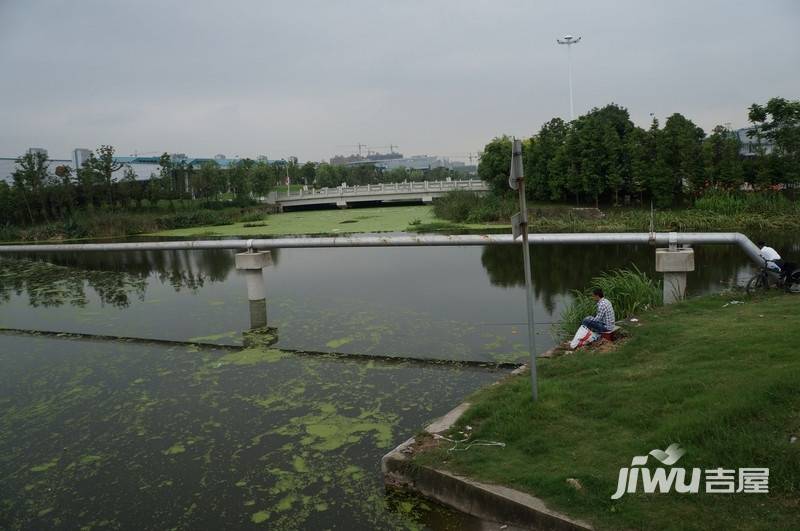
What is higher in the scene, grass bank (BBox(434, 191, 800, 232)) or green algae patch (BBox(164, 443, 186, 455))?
grass bank (BBox(434, 191, 800, 232))

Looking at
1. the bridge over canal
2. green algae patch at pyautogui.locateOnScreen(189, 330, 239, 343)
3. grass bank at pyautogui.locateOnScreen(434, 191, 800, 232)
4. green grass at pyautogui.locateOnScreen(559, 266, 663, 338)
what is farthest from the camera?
the bridge over canal

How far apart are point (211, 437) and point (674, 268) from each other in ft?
24.0

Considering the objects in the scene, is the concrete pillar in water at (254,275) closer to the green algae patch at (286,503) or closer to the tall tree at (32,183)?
the green algae patch at (286,503)

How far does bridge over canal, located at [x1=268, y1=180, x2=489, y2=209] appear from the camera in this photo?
43.8m

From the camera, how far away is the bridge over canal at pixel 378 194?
144 ft

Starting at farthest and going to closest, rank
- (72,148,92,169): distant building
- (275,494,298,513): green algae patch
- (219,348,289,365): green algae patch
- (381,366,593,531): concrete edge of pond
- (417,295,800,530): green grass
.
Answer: (72,148,92,169): distant building
(219,348,289,365): green algae patch
(275,494,298,513): green algae patch
(381,366,593,531): concrete edge of pond
(417,295,800,530): green grass

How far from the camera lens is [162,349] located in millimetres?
10156

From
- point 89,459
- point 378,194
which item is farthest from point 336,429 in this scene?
point 378,194

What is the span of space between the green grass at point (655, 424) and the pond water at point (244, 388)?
787mm

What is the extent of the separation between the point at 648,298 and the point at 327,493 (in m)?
6.63

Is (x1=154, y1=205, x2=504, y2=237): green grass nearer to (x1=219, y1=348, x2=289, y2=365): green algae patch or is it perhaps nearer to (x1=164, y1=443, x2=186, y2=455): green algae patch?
(x1=219, y1=348, x2=289, y2=365): green algae patch

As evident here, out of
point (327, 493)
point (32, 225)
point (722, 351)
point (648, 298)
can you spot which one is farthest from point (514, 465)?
point (32, 225)

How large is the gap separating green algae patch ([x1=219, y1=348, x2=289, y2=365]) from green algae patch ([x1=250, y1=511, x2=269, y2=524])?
4.31m

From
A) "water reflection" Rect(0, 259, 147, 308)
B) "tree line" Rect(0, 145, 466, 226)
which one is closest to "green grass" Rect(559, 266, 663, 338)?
"water reflection" Rect(0, 259, 147, 308)
